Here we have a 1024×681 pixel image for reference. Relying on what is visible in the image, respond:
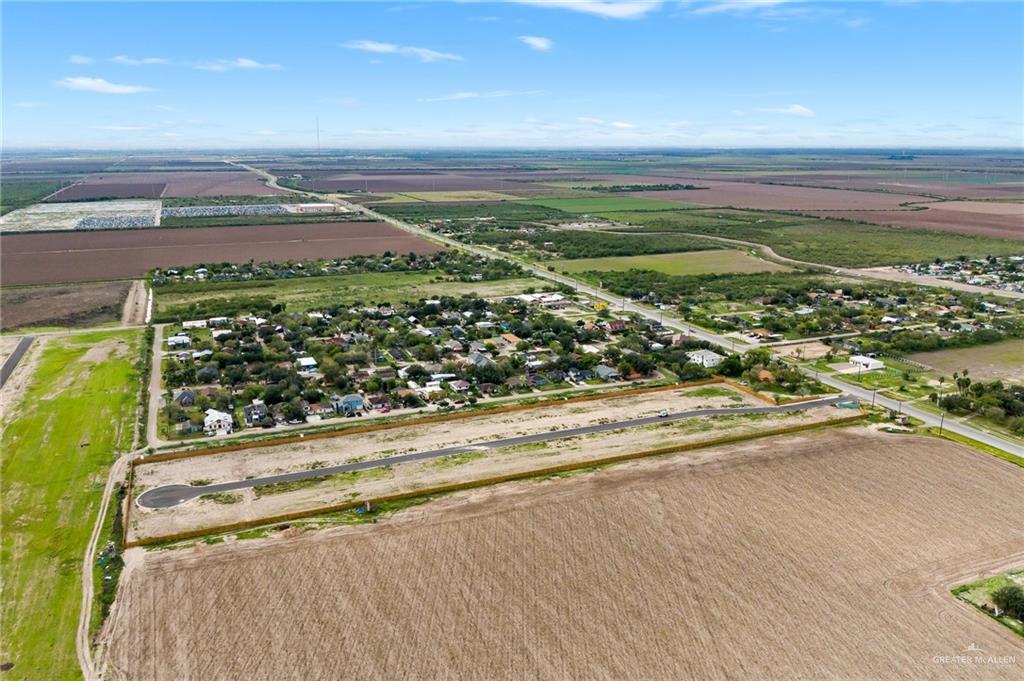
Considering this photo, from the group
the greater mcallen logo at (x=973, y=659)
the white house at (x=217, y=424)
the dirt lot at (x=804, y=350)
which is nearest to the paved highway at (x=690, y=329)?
the dirt lot at (x=804, y=350)

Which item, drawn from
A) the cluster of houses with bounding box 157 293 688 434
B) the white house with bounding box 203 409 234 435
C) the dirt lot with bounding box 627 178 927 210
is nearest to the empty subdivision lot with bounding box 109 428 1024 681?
the white house with bounding box 203 409 234 435

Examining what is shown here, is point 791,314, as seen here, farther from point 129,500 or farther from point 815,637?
point 129,500

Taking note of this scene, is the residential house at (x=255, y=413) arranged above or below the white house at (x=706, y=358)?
below

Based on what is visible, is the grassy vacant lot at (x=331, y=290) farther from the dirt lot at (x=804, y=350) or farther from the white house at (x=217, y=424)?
the dirt lot at (x=804, y=350)

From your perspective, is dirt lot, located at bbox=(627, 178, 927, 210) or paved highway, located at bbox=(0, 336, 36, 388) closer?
paved highway, located at bbox=(0, 336, 36, 388)

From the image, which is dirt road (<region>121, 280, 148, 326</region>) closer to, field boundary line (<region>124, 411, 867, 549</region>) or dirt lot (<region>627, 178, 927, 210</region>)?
field boundary line (<region>124, 411, 867, 549</region>)

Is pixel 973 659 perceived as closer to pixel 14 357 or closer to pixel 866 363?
pixel 866 363

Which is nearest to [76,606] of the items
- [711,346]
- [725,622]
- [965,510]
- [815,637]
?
[725,622]
